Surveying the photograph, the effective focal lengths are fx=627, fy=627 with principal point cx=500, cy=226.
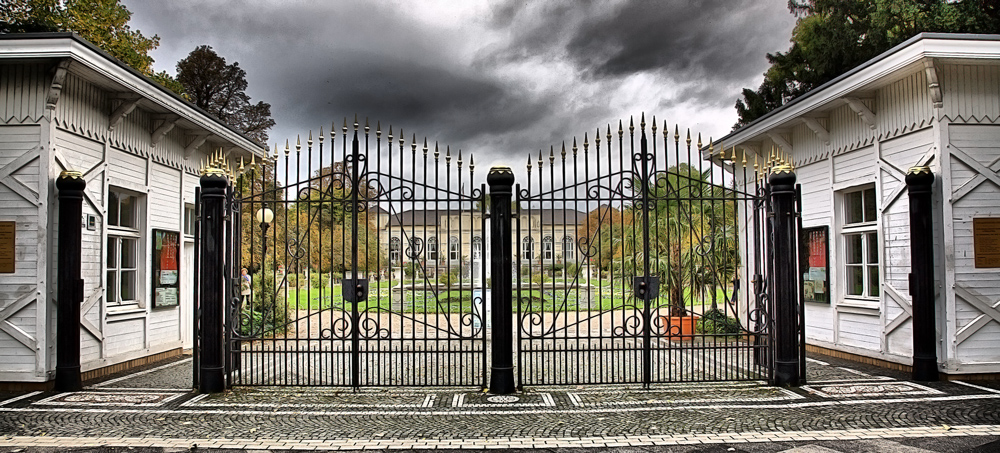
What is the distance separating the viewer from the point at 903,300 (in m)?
8.08

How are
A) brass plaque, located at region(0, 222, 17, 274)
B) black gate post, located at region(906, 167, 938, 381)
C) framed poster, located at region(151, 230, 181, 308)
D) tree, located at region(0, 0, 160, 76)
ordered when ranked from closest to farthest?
brass plaque, located at region(0, 222, 17, 274) → black gate post, located at region(906, 167, 938, 381) → framed poster, located at region(151, 230, 181, 308) → tree, located at region(0, 0, 160, 76)

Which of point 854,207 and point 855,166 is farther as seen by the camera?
point 854,207

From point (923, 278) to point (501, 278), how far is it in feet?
16.4

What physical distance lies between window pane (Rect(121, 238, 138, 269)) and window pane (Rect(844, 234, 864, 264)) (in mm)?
10643

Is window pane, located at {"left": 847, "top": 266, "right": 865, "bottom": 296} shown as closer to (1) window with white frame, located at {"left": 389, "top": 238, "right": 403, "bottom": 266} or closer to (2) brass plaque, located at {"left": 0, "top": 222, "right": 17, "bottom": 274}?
(1) window with white frame, located at {"left": 389, "top": 238, "right": 403, "bottom": 266}

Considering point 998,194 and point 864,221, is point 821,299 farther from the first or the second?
point 998,194

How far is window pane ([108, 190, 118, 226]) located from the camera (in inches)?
342

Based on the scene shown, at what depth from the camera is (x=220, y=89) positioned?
Result: 100 feet

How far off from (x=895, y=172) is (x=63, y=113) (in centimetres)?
1048

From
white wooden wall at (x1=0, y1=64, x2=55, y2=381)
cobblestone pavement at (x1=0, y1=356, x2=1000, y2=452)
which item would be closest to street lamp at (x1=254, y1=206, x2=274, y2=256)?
cobblestone pavement at (x1=0, y1=356, x2=1000, y2=452)

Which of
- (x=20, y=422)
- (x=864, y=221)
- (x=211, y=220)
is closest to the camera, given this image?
(x=20, y=422)

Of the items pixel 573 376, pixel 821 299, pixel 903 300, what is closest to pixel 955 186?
pixel 903 300

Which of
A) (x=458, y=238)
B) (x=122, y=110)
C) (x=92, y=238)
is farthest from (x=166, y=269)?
(x=458, y=238)

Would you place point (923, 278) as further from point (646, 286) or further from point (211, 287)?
point (211, 287)
